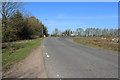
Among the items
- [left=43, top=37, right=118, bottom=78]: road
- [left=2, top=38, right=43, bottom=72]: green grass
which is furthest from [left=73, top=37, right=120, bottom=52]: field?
[left=2, top=38, right=43, bottom=72]: green grass

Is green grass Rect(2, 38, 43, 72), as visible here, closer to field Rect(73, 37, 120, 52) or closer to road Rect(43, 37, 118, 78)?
road Rect(43, 37, 118, 78)

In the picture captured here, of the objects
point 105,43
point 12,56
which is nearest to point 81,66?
point 12,56

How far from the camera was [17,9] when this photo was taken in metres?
14.3

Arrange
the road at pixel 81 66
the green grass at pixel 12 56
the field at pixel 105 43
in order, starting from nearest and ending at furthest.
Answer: the road at pixel 81 66
the green grass at pixel 12 56
the field at pixel 105 43

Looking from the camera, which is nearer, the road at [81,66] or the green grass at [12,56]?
the road at [81,66]

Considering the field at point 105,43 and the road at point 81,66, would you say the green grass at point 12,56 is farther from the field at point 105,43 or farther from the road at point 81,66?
the field at point 105,43

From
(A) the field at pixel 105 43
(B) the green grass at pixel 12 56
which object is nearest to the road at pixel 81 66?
(B) the green grass at pixel 12 56

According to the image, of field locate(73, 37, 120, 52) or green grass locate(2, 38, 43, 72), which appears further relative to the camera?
field locate(73, 37, 120, 52)

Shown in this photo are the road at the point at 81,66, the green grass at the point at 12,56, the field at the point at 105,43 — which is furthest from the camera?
the field at the point at 105,43

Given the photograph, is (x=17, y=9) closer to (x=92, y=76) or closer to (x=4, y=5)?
(x=4, y=5)

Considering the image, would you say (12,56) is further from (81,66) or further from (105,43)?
(105,43)

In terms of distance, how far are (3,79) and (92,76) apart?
12.2 feet

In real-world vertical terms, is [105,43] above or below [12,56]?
above

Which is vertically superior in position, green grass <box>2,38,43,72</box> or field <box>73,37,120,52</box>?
field <box>73,37,120,52</box>
